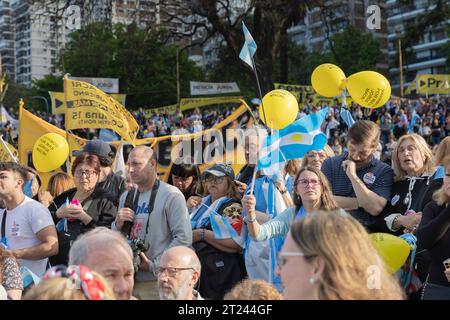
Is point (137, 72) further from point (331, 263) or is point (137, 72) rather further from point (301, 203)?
point (331, 263)

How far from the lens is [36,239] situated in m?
4.29

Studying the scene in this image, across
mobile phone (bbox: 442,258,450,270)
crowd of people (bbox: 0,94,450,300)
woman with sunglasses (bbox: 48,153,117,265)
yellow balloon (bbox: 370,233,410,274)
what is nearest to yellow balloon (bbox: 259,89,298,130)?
crowd of people (bbox: 0,94,450,300)

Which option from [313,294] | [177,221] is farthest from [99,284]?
[177,221]

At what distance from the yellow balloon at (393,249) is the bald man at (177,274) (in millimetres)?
1102

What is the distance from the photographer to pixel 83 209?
Result: 459 cm

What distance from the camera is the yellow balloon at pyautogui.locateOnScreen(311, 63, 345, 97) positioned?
6109mm

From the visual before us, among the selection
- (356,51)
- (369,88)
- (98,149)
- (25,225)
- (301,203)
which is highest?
(356,51)

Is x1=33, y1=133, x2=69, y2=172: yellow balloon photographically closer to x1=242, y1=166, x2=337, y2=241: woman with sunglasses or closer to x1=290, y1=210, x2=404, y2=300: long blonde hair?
x1=242, y1=166, x2=337, y2=241: woman with sunglasses

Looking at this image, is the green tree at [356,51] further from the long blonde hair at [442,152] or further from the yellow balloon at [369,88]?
the long blonde hair at [442,152]

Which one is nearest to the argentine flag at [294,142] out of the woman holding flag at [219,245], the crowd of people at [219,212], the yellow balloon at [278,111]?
the crowd of people at [219,212]

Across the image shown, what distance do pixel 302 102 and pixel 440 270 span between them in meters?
16.8

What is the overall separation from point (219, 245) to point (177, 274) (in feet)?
4.35

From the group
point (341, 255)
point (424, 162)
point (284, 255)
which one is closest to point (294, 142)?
point (424, 162)

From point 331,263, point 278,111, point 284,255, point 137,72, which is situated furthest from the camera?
point 137,72
